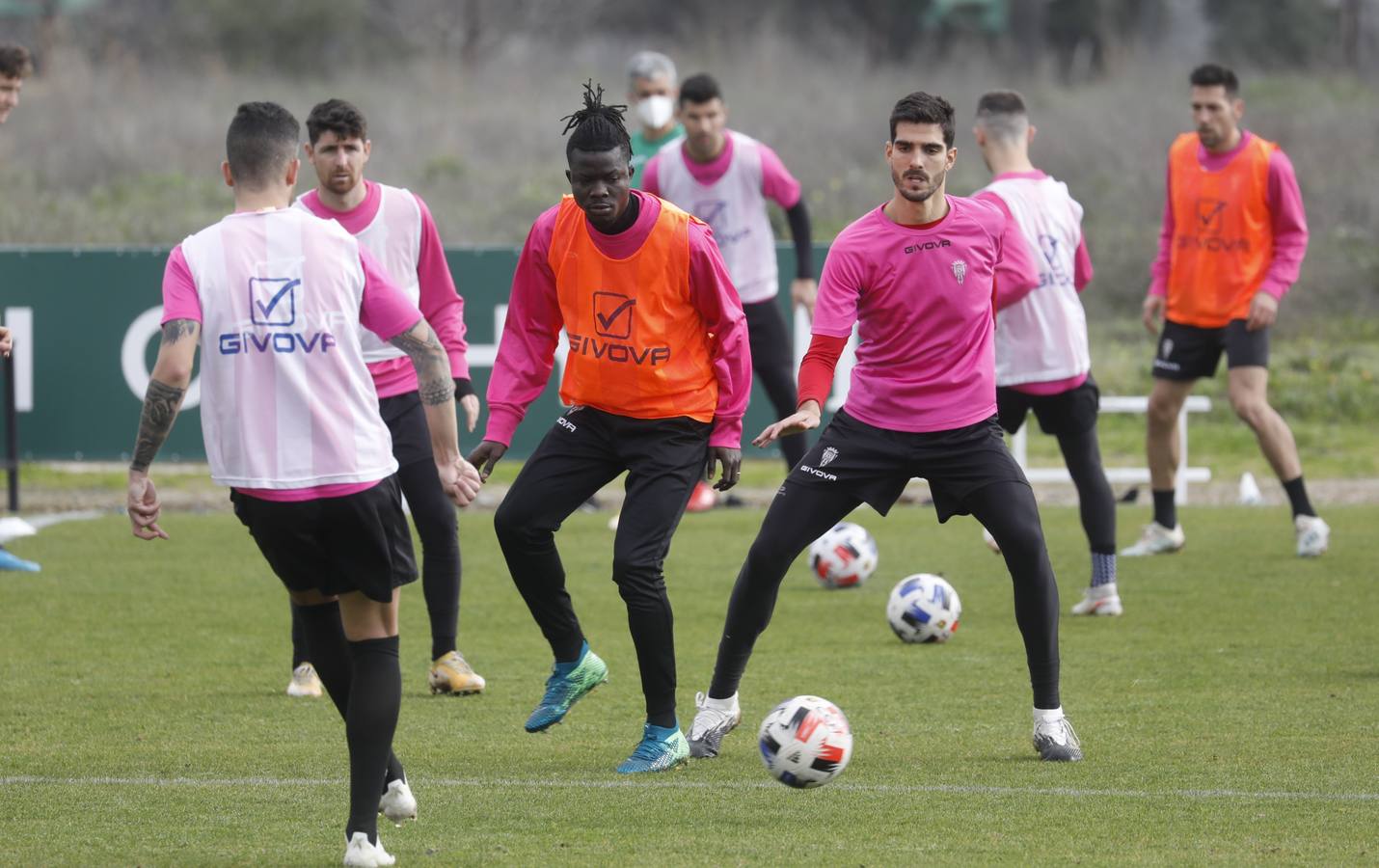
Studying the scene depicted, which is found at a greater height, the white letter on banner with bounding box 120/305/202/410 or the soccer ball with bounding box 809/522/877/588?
the white letter on banner with bounding box 120/305/202/410

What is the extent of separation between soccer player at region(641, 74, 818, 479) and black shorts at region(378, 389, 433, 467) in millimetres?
3785

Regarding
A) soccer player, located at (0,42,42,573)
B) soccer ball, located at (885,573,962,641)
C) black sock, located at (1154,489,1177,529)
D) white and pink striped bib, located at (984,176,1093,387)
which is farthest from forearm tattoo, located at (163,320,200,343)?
black sock, located at (1154,489,1177,529)

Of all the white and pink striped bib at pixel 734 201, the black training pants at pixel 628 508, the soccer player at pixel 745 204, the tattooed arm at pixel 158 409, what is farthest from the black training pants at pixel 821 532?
the white and pink striped bib at pixel 734 201

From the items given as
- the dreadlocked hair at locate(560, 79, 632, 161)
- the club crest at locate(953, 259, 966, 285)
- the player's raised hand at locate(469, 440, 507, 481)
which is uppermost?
the dreadlocked hair at locate(560, 79, 632, 161)

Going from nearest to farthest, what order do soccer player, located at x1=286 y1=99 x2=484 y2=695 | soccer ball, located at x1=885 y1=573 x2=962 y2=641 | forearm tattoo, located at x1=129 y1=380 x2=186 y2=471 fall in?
forearm tattoo, located at x1=129 y1=380 x2=186 y2=471, soccer player, located at x1=286 y1=99 x2=484 y2=695, soccer ball, located at x1=885 y1=573 x2=962 y2=641

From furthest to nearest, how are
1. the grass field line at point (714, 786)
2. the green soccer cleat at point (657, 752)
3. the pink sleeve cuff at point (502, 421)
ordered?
1. the pink sleeve cuff at point (502, 421)
2. the green soccer cleat at point (657, 752)
3. the grass field line at point (714, 786)

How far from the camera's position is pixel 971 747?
614cm

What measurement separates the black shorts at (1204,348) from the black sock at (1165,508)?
70 cm

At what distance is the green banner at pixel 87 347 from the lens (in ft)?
43.9

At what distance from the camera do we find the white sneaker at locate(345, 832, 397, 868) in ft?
15.2

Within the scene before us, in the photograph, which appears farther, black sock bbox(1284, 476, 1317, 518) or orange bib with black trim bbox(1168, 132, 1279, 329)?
black sock bbox(1284, 476, 1317, 518)

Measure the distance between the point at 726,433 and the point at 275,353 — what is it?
182cm

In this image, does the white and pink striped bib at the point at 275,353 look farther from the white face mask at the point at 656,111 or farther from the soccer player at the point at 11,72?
the white face mask at the point at 656,111

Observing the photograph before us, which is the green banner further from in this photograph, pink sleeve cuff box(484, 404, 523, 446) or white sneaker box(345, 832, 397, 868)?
white sneaker box(345, 832, 397, 868)
